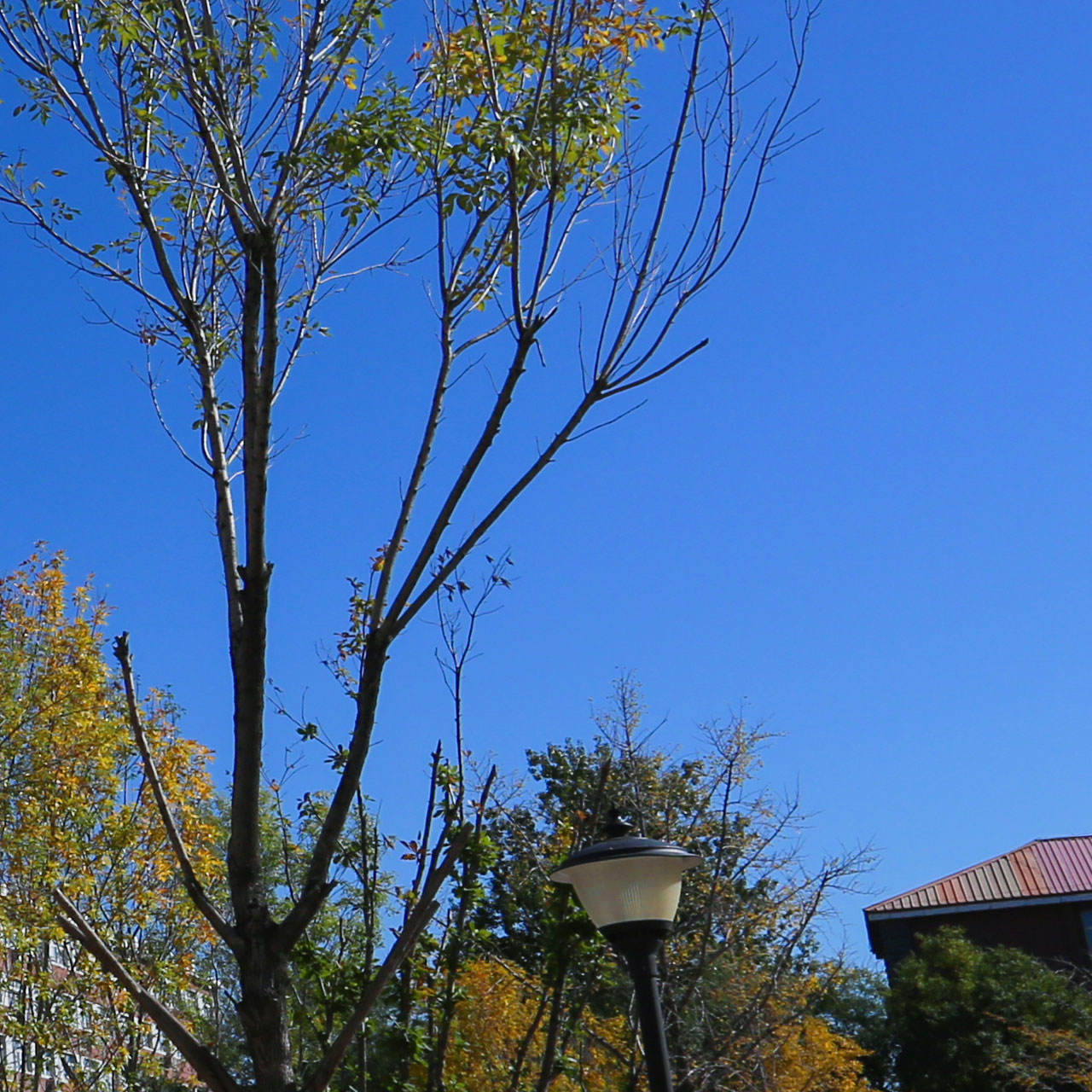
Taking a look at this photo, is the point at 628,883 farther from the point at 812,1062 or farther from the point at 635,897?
the point at 812,1062

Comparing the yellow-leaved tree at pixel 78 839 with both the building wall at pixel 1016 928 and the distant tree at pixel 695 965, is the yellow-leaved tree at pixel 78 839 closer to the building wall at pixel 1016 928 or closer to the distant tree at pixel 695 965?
the distant tree at pixel 695 965

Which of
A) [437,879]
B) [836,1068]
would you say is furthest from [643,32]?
[836,1068]

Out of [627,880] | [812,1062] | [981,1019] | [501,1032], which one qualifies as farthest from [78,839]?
[981,1019]

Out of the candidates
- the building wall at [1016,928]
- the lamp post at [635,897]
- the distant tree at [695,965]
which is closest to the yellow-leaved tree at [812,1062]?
the distant tree at [695,965]

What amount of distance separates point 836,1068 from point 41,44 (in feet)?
54.5

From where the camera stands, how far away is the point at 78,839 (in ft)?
39.4

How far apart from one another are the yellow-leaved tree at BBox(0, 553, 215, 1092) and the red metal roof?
16.8 metres

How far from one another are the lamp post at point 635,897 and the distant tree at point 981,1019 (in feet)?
54.8

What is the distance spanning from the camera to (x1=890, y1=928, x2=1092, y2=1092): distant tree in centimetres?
2003

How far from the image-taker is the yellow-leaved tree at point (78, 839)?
11.6m

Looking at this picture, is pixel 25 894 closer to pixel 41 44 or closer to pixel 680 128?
Result: pixel 41 44

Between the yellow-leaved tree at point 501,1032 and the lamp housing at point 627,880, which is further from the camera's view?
the yellow-leaved tree at point 501,1032

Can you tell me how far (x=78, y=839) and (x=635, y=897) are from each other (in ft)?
28.7

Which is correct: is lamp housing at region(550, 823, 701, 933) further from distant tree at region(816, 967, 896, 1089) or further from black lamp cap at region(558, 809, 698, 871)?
distant tree at region(816, 967, 896, 1089)
